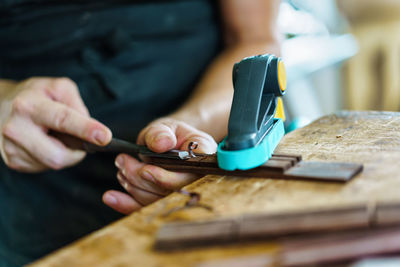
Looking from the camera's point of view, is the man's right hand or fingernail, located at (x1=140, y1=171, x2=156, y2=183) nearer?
fingernail, located at (x1=140, y1=171, x2=156, y2=183)

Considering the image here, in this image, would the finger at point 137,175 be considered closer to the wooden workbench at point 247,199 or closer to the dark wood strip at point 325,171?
the wooden workbench at point 247,199

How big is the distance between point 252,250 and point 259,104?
301 mm

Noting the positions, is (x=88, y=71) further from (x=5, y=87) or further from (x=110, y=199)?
(x=110, y=199)

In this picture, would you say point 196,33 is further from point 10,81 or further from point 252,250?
point 252,250

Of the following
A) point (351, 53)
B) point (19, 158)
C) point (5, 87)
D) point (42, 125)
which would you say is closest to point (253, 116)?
point (42, 125)

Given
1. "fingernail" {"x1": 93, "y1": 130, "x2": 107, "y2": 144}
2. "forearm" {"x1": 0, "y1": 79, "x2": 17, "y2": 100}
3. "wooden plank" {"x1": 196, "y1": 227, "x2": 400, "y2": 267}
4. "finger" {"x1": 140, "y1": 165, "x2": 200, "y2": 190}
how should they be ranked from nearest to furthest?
"wooden plank" {"x1": 196, "y1": 227, "x2": 400, "y2": 267}
"finger" {"x1": 140, "y1": 165, "x2": 200, "y2": 190}
"fingernail" {"x1": 93, "y1": 130, "x2": 107, "y2": 144}
"forearm" {"x1": 0, "y1": 79, "x2": 17, "y2": 100}

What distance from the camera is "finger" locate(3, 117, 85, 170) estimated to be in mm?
981

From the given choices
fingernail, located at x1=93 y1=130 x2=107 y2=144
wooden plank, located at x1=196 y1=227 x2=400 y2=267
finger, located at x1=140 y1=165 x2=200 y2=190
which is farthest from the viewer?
fingernail, located at x1=93 y1=130 x2=107 y2=144

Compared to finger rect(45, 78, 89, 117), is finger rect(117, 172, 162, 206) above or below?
below

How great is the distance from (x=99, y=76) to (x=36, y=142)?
1.08 ft

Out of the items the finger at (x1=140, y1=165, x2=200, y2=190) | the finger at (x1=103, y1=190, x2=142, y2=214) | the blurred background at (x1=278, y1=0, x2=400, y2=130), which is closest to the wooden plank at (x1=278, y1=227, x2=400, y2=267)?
the finger at (x1=140, y1=165, x2=200, y2=190)

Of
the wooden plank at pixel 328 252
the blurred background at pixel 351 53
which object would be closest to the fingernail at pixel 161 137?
the wooden plank at pixel 328 252

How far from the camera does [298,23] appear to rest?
3006 mm

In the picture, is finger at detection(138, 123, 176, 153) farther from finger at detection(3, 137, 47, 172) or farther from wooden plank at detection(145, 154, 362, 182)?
finger at detection(3, 137, 47, 172)
